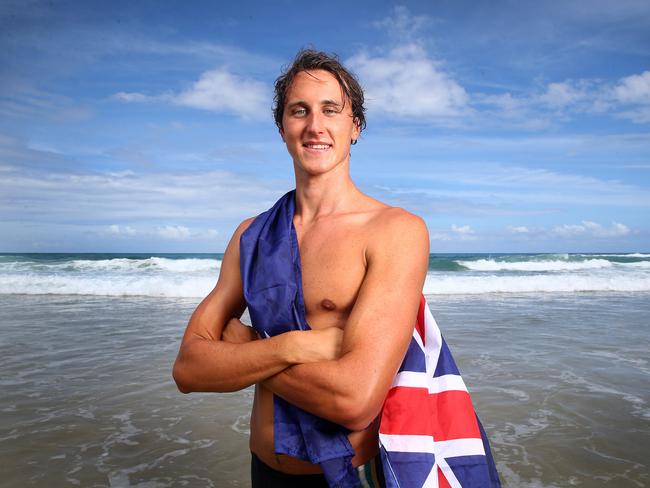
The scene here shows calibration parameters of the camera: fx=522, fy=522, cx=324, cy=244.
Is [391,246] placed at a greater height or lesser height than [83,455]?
greater

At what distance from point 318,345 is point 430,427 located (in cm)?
48

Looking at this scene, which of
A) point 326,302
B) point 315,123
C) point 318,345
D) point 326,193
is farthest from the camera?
point 326,193

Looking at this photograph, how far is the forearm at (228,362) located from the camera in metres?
1.73

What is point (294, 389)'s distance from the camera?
171 centimetres

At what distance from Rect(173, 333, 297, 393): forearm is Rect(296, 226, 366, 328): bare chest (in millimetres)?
282

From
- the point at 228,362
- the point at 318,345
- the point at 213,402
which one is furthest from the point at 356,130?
the point at 213,402

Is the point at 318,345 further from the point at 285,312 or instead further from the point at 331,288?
the point at 331,288

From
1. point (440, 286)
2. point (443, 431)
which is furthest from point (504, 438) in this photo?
point (440, 286)

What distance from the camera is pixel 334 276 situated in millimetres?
1980

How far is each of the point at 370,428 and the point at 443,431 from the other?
26 cm

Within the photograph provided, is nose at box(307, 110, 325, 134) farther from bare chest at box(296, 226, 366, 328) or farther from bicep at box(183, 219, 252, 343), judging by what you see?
bicep at box(183, 219, 252, 343)

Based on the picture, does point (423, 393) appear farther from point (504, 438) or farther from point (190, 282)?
point (190, 282)

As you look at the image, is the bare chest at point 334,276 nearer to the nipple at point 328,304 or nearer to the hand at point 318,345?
the nipple at point 328,304

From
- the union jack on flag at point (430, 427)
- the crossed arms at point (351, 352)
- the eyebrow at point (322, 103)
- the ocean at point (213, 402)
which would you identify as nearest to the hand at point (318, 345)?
the crossed arms at point (351, 352)
